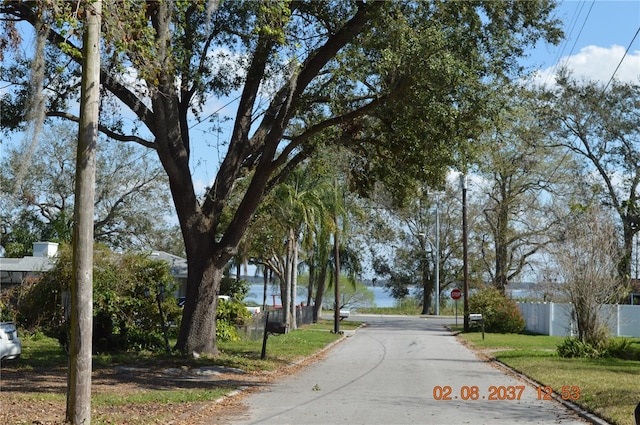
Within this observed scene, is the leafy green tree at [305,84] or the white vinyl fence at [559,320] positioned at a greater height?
the leafy green tree at [305,84]

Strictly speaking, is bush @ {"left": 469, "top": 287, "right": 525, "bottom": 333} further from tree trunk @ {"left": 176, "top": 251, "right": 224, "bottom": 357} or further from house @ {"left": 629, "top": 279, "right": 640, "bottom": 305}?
tree trunk @ {"left": 176, "top": 251, "right": 224, "bottom": 357}

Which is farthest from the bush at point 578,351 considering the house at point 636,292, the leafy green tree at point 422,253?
the leafy green tree at point 422,253

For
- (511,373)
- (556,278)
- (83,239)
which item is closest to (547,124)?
(556,278)

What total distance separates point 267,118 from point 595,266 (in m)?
11.1

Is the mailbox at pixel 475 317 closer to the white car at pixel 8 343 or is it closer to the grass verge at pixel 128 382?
the grass verge at pixel 128 382

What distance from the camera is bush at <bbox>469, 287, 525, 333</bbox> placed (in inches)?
1678

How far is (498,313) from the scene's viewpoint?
4278 cm

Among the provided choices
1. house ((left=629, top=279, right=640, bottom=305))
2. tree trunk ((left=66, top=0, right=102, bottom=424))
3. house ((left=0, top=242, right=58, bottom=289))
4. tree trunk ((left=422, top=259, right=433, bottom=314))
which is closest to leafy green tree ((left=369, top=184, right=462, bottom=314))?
tree trunk ((left=422, top=259, right=433, bottom=314))

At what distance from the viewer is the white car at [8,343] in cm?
1896

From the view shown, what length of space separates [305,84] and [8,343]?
30.7ft

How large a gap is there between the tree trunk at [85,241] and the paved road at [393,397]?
280cm

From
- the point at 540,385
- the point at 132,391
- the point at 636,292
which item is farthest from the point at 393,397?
the point at 636,292

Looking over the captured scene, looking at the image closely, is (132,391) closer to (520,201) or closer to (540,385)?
(540,385)
